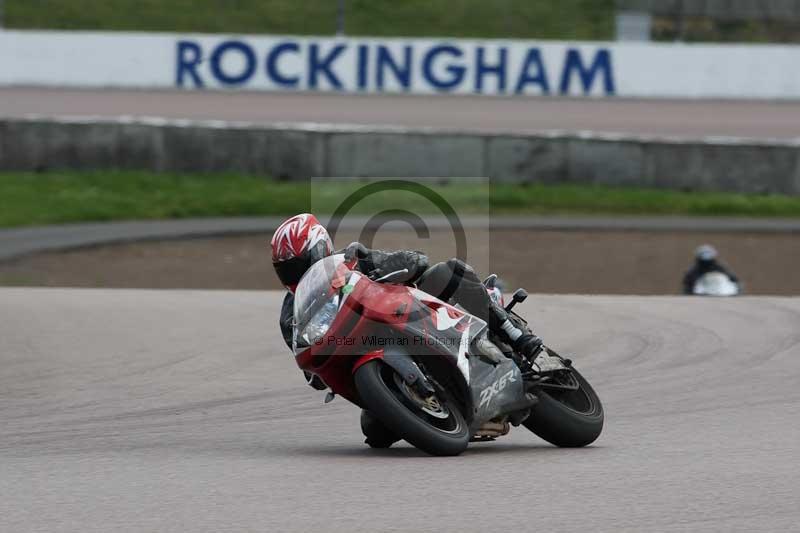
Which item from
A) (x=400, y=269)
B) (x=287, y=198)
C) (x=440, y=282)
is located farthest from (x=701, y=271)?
(x=400, y=269)

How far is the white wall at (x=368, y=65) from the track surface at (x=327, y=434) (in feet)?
51.2

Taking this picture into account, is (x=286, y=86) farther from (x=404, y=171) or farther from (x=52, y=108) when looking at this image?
(x=404, y=171)

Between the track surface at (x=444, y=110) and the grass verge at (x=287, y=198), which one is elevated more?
the track surface at (x=444, y=110)

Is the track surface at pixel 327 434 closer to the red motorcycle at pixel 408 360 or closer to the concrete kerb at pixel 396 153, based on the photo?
the red motorcycle at pixel 408 360

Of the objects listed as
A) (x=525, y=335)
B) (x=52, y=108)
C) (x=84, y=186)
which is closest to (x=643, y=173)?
(x=84, y=186)

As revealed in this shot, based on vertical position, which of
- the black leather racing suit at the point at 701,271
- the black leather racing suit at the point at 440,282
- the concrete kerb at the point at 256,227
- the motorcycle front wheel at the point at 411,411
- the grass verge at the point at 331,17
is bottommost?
the concrete kerb at the point at 256,227

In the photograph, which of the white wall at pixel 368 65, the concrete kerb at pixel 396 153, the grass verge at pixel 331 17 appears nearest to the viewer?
the concrete kerb at pixel 396 153

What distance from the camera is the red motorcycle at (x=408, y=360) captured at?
18.1 feet

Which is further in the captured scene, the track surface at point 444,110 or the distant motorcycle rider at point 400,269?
the track surface at point 444,110

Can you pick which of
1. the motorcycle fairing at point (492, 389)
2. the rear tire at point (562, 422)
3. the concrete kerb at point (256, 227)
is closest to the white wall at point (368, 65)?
the concrete kerb at point (256, 227)

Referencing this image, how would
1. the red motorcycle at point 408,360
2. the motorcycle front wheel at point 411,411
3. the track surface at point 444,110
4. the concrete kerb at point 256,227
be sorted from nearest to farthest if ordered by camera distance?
the motorcycle front wheel at point 411,411 < the red motorcycle at point 408,360 < the concrete kerb at point 256,227 < the track surface at point 444,110

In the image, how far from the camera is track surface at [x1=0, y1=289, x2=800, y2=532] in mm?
4656

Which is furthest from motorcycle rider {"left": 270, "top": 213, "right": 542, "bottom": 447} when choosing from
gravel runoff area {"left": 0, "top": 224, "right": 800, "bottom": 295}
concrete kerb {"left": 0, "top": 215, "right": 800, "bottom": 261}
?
concrete kerb {"left": 0, "top": 215, "right": 800, "bottom": 261}

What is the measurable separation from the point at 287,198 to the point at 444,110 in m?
5.84
